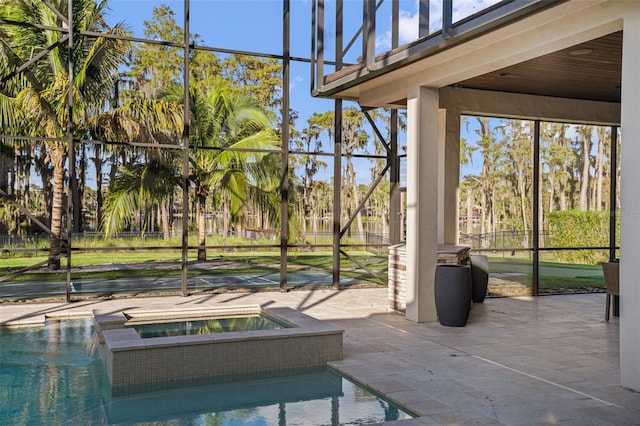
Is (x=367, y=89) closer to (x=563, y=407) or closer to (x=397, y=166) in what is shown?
(x=397, y=166)

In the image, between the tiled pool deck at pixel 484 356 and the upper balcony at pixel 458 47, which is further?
the upper balcony at pixel 458 47

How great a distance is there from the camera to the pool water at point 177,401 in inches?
172

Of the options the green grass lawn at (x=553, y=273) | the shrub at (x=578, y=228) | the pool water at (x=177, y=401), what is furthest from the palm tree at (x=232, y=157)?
the pool water at (x=177, y=401)

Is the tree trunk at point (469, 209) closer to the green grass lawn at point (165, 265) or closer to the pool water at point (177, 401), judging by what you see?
the green grass lawn at point (165, 265)

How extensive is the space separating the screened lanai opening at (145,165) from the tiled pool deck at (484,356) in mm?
1446

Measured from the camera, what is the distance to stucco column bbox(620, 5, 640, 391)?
16.0 ft

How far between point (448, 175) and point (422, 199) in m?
1.84

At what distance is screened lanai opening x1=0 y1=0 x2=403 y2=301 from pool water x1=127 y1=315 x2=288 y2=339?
2.24 meters

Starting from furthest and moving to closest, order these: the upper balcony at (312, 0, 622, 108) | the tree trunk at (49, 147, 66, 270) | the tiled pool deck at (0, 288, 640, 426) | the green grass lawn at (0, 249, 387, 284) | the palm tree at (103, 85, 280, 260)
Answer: the palm tree at (103, 85, 280, 260) → the green grass lawn at (0, 249, 387, 284) → the tree trunk at (49, 147, 66, 270) → the upper balcony at (312, 0, 622, 108) → the tiled pool deck at (0, 288, 640, 426)

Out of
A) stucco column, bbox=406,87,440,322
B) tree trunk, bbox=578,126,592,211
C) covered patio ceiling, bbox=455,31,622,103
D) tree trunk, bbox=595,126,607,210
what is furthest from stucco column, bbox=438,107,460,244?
tree trunk, bbox=595,126,607,210

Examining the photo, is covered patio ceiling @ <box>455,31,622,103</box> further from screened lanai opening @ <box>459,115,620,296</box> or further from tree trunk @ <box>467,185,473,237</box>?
tree trunk @ <box>467,185,473,237</box>

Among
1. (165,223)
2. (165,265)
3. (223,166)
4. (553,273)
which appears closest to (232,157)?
(223,166)

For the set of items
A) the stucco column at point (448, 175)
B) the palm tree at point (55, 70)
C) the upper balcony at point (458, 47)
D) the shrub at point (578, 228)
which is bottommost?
the shrub at point (578, 228)

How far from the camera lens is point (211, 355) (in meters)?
5.47
